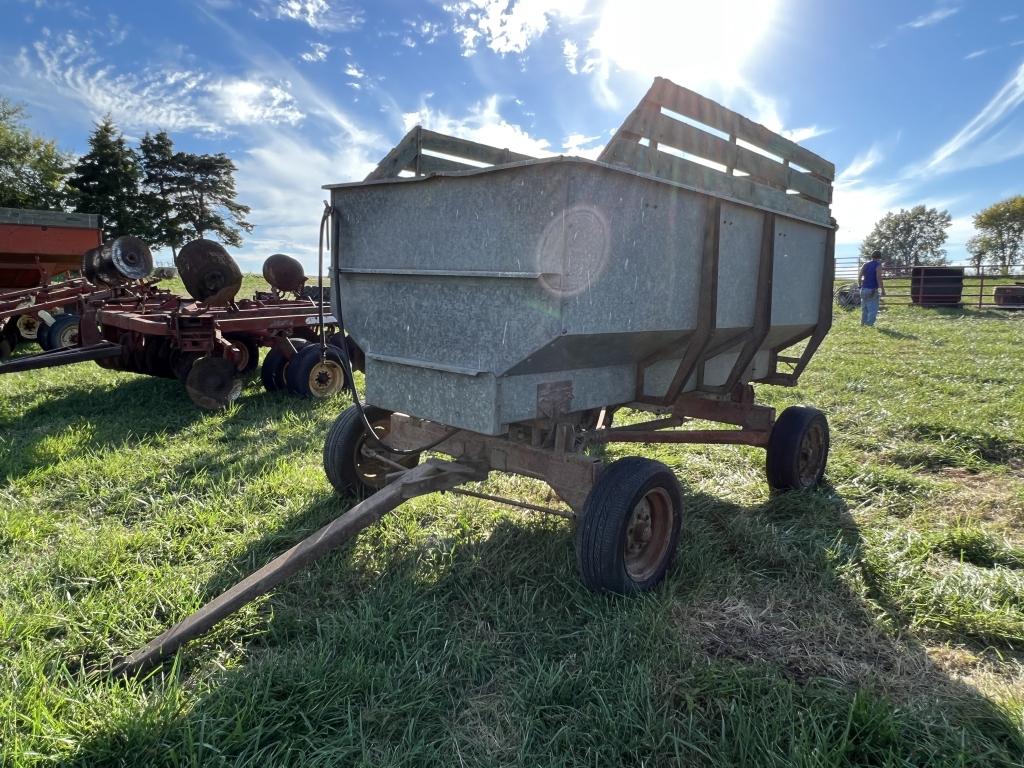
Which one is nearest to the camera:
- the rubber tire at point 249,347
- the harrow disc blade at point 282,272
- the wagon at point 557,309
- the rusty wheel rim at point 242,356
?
the wagon at point 557,309

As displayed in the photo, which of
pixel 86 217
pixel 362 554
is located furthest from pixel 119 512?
pixel 86 217

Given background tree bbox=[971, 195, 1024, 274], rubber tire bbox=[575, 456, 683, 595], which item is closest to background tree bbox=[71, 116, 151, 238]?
rubber tire bbox=[575, 456, 683, 595]

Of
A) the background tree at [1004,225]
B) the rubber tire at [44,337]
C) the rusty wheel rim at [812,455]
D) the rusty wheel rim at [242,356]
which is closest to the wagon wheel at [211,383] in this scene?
the rusty wheel rim at [242,356]

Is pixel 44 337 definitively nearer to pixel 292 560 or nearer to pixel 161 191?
pixel 292 560

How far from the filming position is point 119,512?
3672 mm

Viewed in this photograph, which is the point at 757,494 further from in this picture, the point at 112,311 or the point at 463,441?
the point at 112,311

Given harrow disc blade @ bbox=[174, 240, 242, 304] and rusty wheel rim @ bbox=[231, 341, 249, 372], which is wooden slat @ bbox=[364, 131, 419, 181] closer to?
harrow disc blade @ bbox=[174, 240, 242, 304]

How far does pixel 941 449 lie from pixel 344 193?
4641 mm

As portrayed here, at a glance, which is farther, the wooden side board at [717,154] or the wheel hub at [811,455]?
the wheel hub at [811,455]

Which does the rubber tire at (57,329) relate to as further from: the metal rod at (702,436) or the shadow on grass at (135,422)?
the metal rod at (702,436)

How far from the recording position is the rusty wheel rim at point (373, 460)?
363 centimetres

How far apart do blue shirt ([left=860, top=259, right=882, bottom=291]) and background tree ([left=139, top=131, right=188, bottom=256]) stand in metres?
36.4

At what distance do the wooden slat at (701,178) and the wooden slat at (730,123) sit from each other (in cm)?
28

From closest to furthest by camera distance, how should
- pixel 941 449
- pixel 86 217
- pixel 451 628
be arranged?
pixel 451 628 → pixel 941 449 → pixel 86 217
